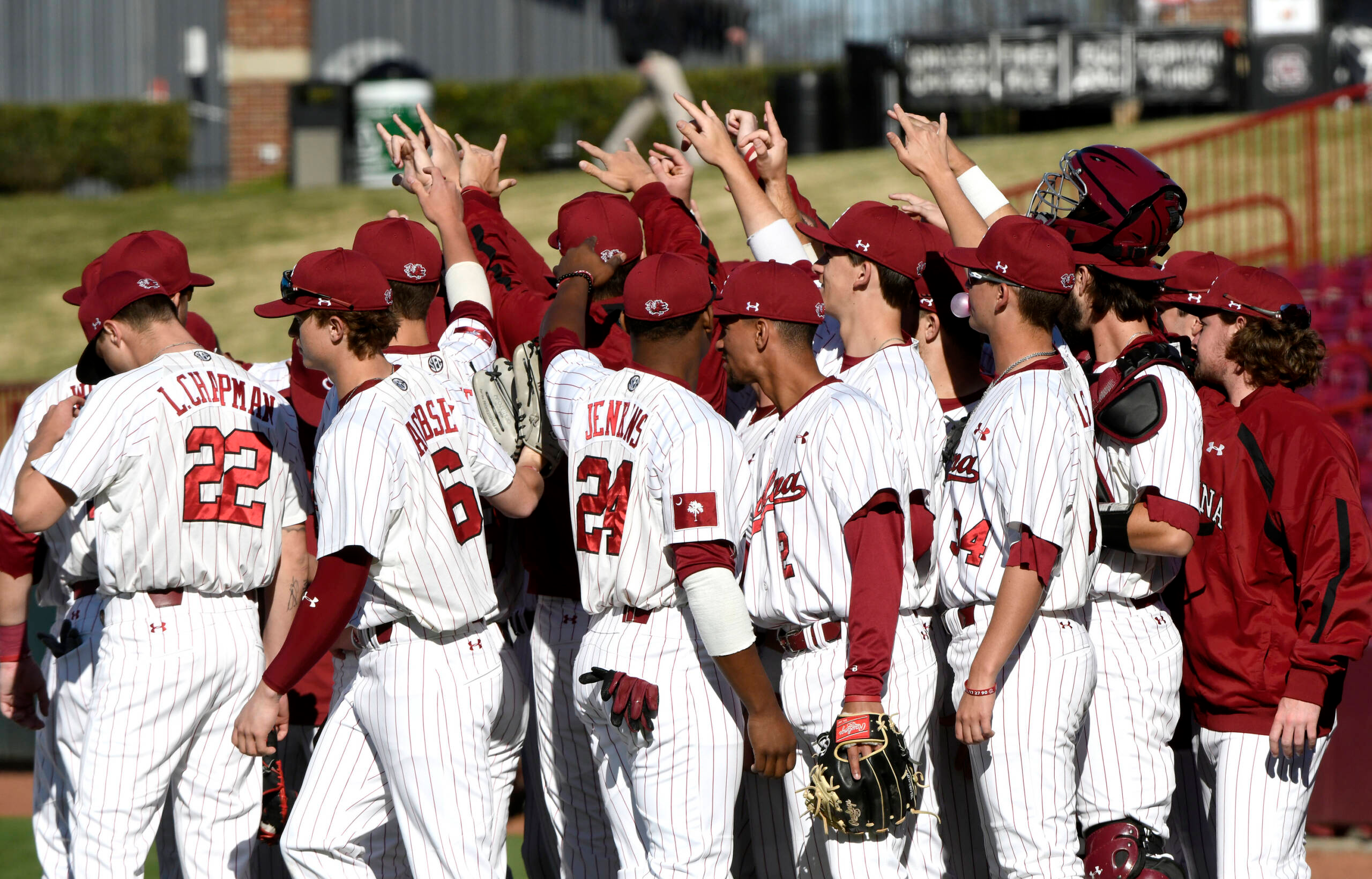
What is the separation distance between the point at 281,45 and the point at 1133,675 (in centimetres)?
2038

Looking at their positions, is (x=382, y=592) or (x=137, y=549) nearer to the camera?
(x=382, y=592)

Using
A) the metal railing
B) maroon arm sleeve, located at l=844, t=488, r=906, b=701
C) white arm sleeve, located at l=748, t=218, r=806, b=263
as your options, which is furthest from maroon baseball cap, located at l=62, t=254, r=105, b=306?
the metal railing

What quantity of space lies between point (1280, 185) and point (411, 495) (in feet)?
36.7

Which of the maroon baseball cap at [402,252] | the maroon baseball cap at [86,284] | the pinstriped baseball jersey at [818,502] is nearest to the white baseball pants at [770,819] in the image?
the pinstriped baseball jersey at [818,502]

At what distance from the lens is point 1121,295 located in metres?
4.20

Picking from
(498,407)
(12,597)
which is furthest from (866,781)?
(12,597)

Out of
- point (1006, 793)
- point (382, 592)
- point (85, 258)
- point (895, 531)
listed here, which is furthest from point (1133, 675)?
point (85, 258)

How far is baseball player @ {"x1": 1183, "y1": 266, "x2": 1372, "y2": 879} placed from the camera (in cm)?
390

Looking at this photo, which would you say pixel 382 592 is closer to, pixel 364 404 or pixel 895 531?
pixel 364 404

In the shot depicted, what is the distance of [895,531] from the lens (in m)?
3.69

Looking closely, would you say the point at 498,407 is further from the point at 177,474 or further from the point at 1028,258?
the point at 1028,258

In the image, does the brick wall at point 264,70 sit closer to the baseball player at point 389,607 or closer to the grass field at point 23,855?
the grass field at point 23,855

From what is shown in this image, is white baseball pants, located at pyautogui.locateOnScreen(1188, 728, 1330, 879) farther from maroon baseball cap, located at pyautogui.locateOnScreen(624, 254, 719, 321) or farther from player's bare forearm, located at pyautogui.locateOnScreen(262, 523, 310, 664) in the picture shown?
player's bare forearm, located at pyautogui.locateOnScreen(262, 523, 310, 664)

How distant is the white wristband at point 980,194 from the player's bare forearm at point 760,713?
2.11 metres
